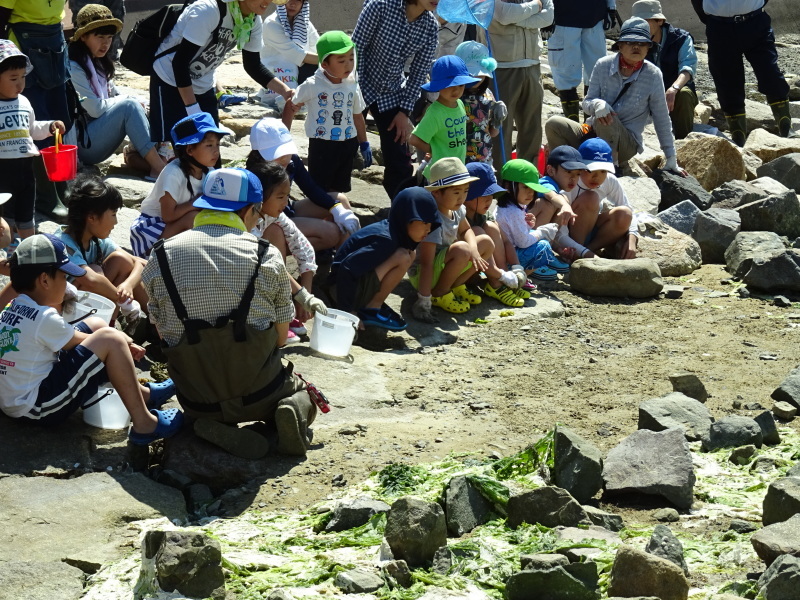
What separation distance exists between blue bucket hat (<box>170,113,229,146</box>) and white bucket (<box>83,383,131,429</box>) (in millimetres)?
1768

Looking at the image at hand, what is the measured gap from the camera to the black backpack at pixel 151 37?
7.18 metres

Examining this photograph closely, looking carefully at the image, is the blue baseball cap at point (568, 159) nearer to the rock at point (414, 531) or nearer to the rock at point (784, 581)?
the rock at point (414, 531)

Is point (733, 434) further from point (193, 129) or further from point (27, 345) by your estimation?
point (193, 129)

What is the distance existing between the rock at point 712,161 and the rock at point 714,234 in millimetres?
1791

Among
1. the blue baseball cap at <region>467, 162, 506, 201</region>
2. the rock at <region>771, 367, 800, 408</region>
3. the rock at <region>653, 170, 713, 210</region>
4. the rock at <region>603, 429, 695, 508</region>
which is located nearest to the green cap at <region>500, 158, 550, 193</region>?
the blue baseball cap at <region>467, 162, 506, 201</region>

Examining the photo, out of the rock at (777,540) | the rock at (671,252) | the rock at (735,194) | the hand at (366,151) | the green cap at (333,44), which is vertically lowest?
the rock at (671,252)

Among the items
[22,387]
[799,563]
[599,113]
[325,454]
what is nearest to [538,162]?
[599,113]

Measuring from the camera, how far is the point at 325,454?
208 inches

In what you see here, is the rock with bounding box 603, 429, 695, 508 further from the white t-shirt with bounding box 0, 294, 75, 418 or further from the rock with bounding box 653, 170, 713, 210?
the rock with bounding box 653, 170, 713, 210

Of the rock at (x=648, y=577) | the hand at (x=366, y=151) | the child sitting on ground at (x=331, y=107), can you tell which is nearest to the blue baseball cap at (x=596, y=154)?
the hand at (x=366, y=151)

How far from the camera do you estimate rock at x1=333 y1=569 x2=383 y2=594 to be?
4000mm

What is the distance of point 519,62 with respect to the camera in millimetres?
9531

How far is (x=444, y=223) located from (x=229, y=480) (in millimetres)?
2854

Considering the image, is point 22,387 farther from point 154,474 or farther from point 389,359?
point 389,359
